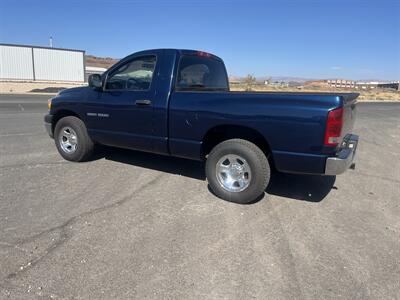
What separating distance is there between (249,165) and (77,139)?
3184 millimetres

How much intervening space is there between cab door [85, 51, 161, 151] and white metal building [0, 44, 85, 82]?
1791 inches

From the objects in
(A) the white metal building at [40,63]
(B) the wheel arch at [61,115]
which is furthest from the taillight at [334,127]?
(A) the white metal building at [40,63]

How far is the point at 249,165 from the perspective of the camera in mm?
4488

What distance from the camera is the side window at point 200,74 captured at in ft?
17.3

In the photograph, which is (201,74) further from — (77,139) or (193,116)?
(77,139)

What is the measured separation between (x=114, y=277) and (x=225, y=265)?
974 millimetres

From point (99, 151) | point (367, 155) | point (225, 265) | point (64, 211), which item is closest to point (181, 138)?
point (64, 211)

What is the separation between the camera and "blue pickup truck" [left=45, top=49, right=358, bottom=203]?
13.4ft

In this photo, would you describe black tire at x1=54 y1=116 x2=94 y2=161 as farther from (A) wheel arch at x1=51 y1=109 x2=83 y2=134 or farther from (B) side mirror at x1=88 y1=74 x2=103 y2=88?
(B) side mirror at x1=88 y1=74 x2=103 y2=88

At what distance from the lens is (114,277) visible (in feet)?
9.82

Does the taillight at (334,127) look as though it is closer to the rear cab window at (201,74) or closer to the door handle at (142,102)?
the rear cab window at (201,74)

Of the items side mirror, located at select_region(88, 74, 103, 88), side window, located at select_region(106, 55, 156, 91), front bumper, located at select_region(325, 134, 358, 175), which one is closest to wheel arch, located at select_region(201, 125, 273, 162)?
front bumper, located at select_region(325, 134, 358, 175)

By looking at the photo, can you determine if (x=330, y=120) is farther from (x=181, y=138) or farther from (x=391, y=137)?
(x=391, y=137)

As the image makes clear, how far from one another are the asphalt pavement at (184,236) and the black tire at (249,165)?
0.48 ft
